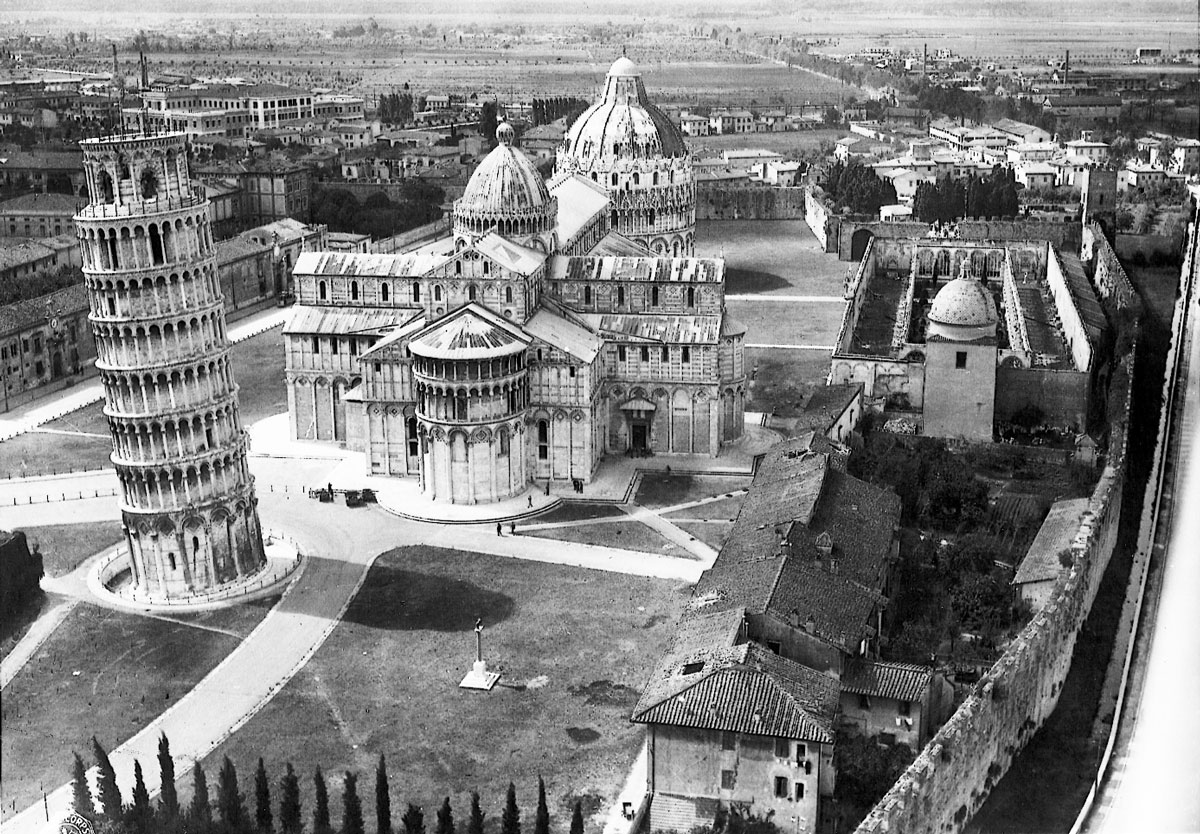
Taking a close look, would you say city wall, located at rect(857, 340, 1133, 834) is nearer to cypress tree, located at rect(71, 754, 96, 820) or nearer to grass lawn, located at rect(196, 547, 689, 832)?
grass lawn, located at rect(196, 547, 689, 832)

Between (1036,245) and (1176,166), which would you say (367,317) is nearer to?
(1036,245)

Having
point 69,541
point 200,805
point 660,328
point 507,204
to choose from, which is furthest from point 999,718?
point 507,204

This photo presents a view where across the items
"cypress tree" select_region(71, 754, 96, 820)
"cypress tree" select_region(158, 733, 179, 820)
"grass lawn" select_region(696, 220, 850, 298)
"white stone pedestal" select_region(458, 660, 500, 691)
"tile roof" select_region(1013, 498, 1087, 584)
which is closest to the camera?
"cypress tree" select_region(158, 733, 179, 820)

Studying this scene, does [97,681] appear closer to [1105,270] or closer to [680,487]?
[680,487]

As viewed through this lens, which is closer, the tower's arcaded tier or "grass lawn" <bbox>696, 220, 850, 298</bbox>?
the tower's arcaded tier

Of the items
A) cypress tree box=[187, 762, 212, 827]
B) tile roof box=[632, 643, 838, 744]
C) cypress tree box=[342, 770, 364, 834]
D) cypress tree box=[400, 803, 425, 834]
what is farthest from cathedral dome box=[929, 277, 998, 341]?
cypress tree box=[187, 762, 212, 827]

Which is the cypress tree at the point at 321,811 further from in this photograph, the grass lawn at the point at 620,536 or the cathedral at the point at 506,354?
the cathedral at the point at 506,354
